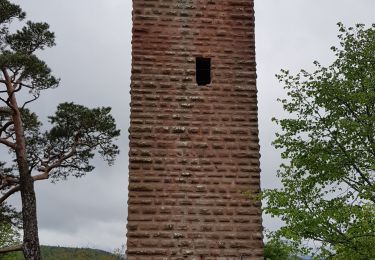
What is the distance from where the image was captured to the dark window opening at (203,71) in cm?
701

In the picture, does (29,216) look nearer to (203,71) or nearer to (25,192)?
(25,192)

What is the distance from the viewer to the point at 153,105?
670 centimetres

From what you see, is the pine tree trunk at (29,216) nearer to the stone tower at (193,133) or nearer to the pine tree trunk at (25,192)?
the pine tree trunk at (25,192)

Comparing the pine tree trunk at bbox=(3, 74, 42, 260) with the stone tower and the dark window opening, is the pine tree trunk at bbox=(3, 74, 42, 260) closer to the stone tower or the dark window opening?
the stone tower

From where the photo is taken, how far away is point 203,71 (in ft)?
23.2

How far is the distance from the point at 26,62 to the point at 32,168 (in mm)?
4099

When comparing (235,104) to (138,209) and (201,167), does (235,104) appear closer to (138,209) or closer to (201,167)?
(201,167)

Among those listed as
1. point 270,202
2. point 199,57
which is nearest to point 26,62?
point 270,202

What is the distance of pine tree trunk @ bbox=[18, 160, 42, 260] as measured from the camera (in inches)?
730

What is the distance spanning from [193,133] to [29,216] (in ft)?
45.8

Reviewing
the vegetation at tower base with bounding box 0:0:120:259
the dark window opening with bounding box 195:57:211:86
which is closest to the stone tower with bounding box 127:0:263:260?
the dark window opening with bounding box 195:57:211:86

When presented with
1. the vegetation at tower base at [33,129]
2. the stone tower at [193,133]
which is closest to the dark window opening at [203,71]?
the stone tower at [193,133]

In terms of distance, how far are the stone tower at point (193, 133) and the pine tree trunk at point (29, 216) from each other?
13.3m

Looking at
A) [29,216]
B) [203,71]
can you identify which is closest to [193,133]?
[203,71]
